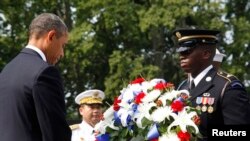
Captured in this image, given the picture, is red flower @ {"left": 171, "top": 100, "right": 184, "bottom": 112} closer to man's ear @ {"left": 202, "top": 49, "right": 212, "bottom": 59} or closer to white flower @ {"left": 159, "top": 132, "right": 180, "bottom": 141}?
white flower @ {"left": 159, "top": 132, "right": 180, "bottom": 141}

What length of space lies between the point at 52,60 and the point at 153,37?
26181mm

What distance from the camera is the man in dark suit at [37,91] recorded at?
396cm

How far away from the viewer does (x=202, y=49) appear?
5.63 metres

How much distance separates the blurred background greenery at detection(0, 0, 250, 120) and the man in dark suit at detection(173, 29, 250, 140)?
19531 mm

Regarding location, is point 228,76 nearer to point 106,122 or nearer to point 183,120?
point 183,120

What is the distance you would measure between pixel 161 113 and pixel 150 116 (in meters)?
0.08

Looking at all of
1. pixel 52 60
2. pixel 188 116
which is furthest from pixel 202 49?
pixel 52 60

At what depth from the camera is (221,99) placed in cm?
537

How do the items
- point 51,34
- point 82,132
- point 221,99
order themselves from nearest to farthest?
point 51,34
point 221,99
point 82,132

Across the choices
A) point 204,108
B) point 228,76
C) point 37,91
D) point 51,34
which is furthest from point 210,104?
point 37,91

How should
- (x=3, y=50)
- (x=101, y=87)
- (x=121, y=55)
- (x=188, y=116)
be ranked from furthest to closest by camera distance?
(x=101, y=87) < (x=121, y=55) < (x=3, y=50) < (x=188, y=116)

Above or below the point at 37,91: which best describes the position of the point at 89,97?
below

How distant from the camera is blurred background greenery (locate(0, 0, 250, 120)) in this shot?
27062mm

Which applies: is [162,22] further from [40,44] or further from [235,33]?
[40,44]
